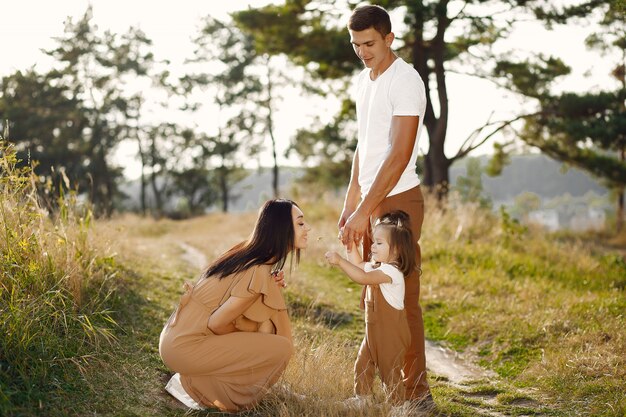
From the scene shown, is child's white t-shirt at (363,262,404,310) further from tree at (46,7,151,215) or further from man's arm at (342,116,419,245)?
tree at (46,7,151,215)

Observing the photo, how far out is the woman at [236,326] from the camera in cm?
355

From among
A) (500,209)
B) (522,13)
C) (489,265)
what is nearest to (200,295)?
(489,265)

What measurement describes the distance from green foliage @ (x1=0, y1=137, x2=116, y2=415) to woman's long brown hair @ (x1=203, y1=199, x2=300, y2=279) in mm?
943

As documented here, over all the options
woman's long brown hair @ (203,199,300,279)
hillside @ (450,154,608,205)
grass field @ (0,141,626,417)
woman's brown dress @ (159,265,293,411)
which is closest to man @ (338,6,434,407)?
woman's long brown hair @ (203,199,300,279)

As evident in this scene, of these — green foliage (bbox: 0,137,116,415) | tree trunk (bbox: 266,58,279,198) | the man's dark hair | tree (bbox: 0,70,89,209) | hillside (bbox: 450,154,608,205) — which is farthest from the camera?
hillside (bbox: 450,154,608,205)

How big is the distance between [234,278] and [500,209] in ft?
25.9

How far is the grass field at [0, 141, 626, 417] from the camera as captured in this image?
11.6 ft

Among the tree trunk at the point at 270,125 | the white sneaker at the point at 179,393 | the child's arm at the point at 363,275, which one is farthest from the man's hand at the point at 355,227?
the tree trunk at the point at 270,125

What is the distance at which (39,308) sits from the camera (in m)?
3.85

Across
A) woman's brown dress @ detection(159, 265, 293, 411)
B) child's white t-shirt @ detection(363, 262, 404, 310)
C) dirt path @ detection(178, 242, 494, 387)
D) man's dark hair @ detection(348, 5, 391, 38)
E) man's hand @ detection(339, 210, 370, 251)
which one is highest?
man's dark hair @ detection(348, 5, 391, 38)

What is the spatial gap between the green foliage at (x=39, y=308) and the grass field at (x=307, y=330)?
0.03ft

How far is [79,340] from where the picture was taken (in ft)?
13.0

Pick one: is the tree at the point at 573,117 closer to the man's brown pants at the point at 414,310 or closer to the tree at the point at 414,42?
the tree at the point at 414,42

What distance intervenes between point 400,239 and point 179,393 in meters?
1.48
